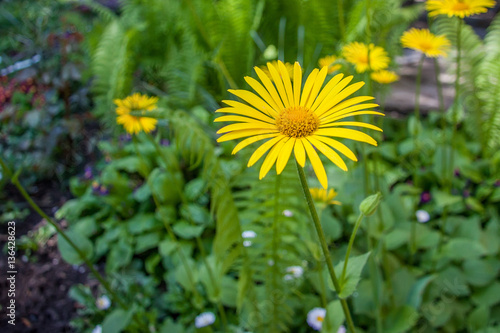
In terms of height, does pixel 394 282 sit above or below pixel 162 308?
above

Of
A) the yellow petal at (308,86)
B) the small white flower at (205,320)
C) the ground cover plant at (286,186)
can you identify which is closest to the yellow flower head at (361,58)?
the ground cover plant at (286,186)

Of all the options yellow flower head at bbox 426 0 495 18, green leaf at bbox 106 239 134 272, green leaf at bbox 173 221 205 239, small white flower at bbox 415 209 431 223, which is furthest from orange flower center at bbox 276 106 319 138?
green leaf at bbox 106 239 134 272

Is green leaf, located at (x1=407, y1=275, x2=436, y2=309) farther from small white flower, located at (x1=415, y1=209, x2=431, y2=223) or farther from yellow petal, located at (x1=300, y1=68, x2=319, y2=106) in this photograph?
yellow petal, located at (x1=300, y1=68, x2=319, y2=106)

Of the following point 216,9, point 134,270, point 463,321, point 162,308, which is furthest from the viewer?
point 216,9

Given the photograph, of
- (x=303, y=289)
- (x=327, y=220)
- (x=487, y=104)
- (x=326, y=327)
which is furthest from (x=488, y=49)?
(x=326, y=327)

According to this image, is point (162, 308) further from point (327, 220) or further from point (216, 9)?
point (216, 9)
